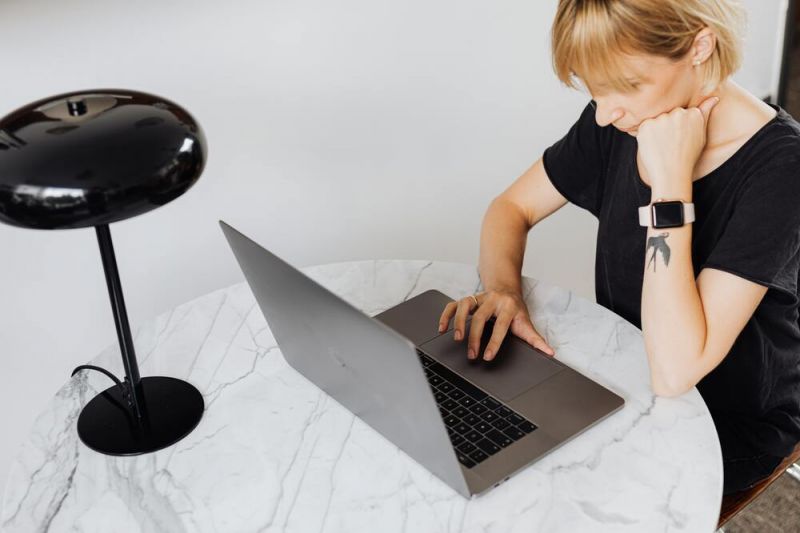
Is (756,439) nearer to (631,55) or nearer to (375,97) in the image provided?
(631,55)

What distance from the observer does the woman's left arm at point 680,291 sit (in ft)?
4.09

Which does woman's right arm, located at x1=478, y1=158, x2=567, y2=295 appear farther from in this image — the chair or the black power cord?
the black power cord

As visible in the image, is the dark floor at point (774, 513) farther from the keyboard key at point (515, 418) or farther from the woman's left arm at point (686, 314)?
the keyboard key at point (515, 418)

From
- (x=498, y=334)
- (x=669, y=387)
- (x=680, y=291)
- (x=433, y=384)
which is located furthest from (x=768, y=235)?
(x=433, y=384)

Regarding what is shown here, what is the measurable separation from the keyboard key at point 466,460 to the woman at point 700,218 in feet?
0.74

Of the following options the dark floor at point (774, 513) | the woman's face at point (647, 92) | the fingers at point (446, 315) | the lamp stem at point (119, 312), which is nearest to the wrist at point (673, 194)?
the woman's face at point (647, 92)

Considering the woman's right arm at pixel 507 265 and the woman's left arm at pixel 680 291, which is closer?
the woman's left arm at pixel 680 291

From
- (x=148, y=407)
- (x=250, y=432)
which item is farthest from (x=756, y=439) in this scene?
(x=148, y=407)

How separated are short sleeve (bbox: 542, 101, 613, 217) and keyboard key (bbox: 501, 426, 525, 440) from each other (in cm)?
55

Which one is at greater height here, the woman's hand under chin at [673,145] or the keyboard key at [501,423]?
the woman's hand under chin at [673,145]

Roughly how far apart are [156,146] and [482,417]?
0.53 meters

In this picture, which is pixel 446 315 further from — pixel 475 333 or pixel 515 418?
pixel 515 418

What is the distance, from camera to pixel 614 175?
1.54 meters

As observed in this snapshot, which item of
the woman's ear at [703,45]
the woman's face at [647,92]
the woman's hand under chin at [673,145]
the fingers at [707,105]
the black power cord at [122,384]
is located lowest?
the black power cord at [122,384]
